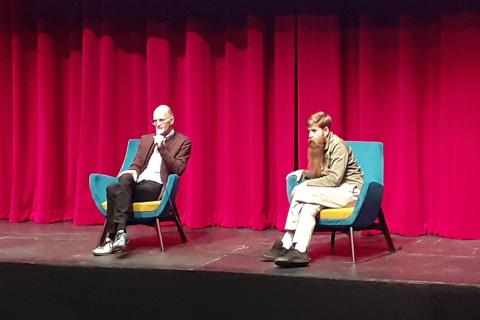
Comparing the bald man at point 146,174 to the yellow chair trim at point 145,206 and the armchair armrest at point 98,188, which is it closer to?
the yellow chair trim at point 145,206

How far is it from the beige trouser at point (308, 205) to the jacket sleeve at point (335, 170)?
4 cm

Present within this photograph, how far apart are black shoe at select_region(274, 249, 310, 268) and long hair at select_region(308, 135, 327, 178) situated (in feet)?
1.84

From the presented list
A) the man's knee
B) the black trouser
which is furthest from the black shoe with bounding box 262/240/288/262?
the man's knee

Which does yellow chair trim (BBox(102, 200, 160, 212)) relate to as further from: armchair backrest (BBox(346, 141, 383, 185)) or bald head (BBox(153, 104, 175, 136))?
armchair backrest (BBox(346, 141, 383, 185))

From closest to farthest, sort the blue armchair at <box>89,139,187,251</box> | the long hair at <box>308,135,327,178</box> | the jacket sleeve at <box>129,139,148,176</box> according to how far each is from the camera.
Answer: the long hair at <box>308,135,327,178</box> → the blue armchair at <box>89,139,187,251</box> → the jacket sleeve at <box>129,139,148,176</box>

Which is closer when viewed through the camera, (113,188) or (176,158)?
(113,188)

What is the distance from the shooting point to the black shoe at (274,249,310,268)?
3795mm

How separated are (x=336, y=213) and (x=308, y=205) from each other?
18 centimetres

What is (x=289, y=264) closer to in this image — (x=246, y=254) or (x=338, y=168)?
(x=246, y=254)

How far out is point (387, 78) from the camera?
5.11 meters

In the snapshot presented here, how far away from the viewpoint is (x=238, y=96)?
5.54m

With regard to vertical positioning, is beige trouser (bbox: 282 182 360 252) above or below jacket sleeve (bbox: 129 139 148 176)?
below

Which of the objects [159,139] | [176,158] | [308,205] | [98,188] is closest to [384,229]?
[308,205]

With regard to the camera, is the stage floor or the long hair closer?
the stage floor
